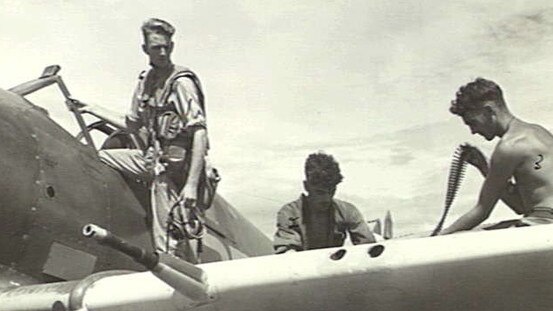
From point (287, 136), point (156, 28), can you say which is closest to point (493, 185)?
point (156, 28)

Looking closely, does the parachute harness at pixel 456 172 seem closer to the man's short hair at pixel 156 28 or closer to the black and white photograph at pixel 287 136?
the black and white photograph at pixel 287 136

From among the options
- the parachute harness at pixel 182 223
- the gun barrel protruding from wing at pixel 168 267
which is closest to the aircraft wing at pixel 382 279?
the gun barrel protruding from wing at pixel 168 267

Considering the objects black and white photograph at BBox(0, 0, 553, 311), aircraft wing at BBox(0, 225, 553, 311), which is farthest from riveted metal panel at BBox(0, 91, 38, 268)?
aircraft wing at BBox(0, 225, 553, 311)

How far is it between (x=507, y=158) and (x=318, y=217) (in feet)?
4.66

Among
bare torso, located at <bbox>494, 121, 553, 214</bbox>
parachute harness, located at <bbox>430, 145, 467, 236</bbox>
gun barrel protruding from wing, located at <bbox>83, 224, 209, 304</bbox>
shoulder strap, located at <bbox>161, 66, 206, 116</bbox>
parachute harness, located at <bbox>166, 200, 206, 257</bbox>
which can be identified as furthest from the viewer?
parachute harness, located at <bbox>430, 145, 467, 236</bbox>

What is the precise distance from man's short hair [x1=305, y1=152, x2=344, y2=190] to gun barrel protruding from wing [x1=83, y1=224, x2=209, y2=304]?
170cm

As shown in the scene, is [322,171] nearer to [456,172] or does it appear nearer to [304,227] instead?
[304,227]

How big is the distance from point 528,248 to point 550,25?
6.40 metres

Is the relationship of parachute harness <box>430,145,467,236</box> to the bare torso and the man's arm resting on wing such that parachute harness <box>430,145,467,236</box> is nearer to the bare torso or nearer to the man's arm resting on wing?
the man's arm resting on wing

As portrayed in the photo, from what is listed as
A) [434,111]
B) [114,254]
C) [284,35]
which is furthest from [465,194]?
[114,254]

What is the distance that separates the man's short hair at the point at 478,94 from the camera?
327 cm

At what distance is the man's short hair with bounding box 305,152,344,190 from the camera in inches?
168

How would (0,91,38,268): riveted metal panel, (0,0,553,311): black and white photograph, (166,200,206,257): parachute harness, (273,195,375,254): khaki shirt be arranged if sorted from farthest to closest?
(273,195,375,254): khaki shirt, (166,200,206,257): parachute harness, (0,91,38,268): riveted metal panel, (0,0,553,311): black and white photograph

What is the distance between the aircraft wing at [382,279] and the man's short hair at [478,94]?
94 cm
